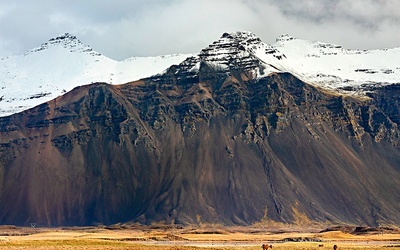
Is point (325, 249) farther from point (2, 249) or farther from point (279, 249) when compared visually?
point (2, 249)

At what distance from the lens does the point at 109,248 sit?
428 feet

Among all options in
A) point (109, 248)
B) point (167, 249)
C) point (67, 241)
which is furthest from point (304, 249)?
point (67, 241)

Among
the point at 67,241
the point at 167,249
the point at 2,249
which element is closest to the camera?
the point at 2,249

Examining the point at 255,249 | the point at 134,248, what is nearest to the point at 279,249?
the point at 255,249

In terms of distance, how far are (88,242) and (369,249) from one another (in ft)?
170

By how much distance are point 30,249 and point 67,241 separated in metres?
21.8

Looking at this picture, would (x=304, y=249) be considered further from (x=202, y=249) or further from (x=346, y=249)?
(x=202, y=249)

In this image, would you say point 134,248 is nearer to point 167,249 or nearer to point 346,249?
point 167,249

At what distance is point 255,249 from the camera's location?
13575 cm

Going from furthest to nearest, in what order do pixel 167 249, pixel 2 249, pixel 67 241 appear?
pixel 67 241 < pixel 167 249 < pixel 2 249

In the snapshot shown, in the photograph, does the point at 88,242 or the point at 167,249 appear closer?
the point at 167,249

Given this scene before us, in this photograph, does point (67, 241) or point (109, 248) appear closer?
point (109, 248)

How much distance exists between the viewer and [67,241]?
145875 millimetres

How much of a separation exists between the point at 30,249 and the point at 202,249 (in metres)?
29.4
